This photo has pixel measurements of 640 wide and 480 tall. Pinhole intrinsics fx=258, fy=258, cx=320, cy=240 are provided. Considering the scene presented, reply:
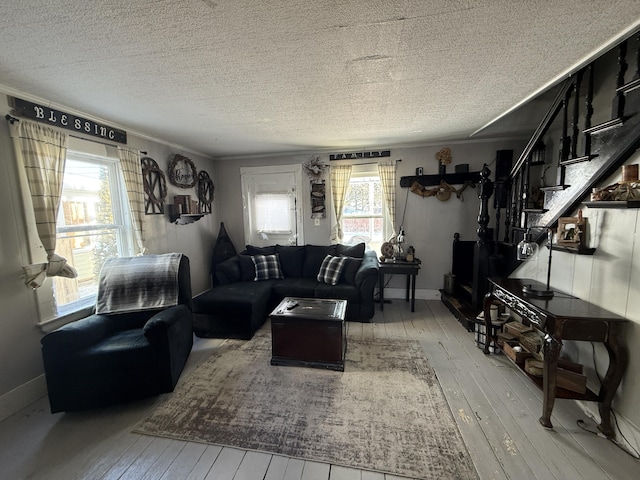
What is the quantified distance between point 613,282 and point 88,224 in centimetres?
431

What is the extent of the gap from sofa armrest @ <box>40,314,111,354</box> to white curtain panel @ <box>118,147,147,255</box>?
3.43 feet

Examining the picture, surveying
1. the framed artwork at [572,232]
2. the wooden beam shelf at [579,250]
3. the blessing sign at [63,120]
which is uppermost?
the blessing sign at [63,120]

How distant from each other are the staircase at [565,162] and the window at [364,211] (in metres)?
1.19

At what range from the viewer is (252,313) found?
116 inches

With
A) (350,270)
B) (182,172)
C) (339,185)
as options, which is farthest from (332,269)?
(182,172)

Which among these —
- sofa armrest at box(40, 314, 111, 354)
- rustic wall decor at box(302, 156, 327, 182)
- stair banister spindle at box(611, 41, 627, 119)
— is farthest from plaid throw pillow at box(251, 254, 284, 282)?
stair banister spindle at box(611, 41, 627, 119)

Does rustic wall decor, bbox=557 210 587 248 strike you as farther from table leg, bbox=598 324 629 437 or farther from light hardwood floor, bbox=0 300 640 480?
light hardwood floor, bbox=0 300 640 480

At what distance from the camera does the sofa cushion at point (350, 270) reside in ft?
11.4

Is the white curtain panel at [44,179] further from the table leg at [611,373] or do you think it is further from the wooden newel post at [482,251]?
the wooden newel post at [482,251]

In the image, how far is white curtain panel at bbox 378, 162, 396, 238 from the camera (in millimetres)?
3951

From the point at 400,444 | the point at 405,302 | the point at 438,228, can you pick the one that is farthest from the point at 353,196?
the point at 400,444

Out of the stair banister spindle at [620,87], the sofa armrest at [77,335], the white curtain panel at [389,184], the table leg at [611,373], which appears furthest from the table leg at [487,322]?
the sofa armrest at [77,335]

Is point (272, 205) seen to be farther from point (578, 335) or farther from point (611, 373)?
point (611, 373)

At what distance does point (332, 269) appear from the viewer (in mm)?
3557
